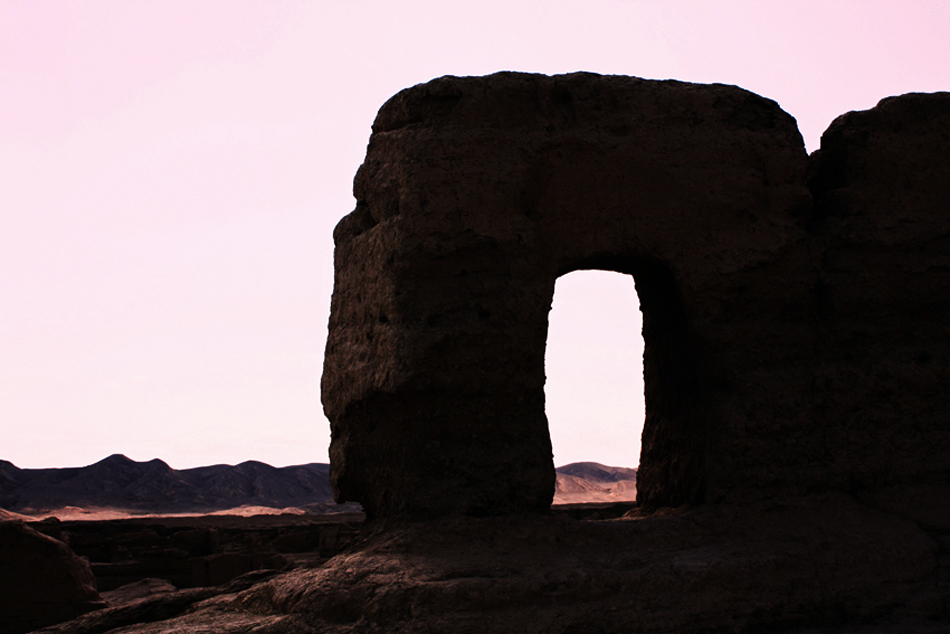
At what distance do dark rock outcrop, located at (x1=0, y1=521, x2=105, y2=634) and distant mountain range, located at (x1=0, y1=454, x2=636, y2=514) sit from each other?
29178 mm

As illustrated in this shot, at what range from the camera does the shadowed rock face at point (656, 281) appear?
3865 mm

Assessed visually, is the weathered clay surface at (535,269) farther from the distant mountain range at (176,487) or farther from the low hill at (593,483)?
the distant mountain range at (176,487)

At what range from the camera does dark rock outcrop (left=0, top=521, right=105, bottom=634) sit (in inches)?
272

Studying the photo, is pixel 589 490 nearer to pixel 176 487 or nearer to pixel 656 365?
pixel 176 487

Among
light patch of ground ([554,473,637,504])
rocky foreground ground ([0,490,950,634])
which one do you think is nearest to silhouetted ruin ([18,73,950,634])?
rocky foreground ground ([0,490,950,634])

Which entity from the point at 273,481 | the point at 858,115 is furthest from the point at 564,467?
the point at 858,115

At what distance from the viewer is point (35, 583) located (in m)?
7.02

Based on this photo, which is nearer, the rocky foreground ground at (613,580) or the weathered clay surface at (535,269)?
the rocky foreground ground at (613,580)

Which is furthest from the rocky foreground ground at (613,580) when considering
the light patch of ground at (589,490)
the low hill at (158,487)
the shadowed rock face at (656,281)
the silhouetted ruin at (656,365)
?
the light patch of ground at (589,490)

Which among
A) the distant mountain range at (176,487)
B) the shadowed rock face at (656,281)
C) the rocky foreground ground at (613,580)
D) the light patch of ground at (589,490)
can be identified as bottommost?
the light patch of ground at (589,490)

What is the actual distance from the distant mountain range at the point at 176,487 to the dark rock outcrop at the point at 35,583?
2918cm

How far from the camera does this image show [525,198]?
4102 mm

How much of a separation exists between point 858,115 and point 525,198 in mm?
2043

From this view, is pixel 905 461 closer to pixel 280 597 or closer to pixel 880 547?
pixel 880 547
